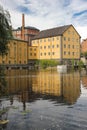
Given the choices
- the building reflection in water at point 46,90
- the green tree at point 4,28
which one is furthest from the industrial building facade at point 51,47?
the green tree at point 4,28

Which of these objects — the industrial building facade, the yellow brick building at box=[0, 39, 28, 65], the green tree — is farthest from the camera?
the industrial building facade

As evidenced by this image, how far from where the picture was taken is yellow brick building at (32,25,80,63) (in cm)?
9291

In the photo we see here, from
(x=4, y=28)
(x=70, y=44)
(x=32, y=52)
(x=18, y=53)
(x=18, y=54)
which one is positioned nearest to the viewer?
(x=4, y=28)

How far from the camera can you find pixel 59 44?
304 feet

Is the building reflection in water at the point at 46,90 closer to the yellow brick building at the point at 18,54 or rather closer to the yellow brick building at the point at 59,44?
the yellow brick building at the point at 18,54

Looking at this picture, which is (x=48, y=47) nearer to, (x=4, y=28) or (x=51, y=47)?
(x=51, y=47)

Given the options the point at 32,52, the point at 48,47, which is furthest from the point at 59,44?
the point at 32,52

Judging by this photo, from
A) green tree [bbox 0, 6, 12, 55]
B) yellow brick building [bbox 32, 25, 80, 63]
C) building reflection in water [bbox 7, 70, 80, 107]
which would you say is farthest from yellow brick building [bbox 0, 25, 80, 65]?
green tree [bbox 0, 6, 12, 55]

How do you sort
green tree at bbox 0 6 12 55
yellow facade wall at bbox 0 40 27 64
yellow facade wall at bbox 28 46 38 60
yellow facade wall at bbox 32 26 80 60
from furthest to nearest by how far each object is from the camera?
yellow facade wall at bbox 28 46 38 60 < yellow facade wall at bbox 32 26 80 60 < yellow facade wall at bbox 0 40 27 64 < green tree at bbox 0 6 12 55

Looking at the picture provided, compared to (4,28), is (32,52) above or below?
above

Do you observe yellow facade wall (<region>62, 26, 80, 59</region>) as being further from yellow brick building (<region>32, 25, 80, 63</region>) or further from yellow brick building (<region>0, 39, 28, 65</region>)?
yellow brick building (<region>0, 39, 28, 65</region>)

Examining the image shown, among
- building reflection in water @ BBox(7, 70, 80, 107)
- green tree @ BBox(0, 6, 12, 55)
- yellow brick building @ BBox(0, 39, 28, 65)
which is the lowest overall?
building reflection in water @ BBox(7, 70, 80, 107)

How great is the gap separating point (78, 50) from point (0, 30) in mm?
91866

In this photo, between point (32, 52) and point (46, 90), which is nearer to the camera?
point (46, 90)
